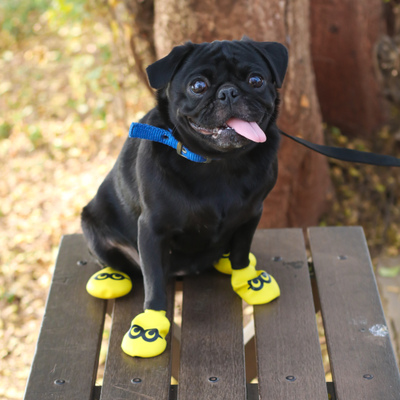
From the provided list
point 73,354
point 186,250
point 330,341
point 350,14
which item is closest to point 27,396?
point 73,354

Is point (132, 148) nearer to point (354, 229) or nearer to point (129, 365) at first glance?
point (129, 365)

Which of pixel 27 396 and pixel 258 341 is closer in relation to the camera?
pixel 27 396

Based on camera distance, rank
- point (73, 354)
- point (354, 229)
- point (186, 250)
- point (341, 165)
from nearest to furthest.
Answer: point (73, 354) → point (186, 250) → point (354, 229) → point (341, 165)

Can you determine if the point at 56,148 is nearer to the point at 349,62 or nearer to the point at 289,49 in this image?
the point at 289,49

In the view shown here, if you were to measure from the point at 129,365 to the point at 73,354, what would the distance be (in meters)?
0.22

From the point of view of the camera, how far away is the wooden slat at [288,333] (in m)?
1.57

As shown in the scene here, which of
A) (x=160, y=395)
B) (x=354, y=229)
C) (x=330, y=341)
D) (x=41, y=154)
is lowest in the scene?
(x=41, y=154)

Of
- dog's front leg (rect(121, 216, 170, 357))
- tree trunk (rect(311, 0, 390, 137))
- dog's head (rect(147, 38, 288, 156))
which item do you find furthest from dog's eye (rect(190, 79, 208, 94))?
tree trunk (rect(311, 0, 390, 137))

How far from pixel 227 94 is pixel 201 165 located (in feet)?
0.93

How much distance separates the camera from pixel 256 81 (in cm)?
158

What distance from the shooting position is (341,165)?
12.1 feet

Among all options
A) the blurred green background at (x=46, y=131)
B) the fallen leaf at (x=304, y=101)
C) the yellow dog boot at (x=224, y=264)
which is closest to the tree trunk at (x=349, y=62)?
the fallen leaf at (x=304, y=101)

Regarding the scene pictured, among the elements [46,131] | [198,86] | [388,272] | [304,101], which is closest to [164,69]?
[198,86]

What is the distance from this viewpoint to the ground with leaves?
123 inches
